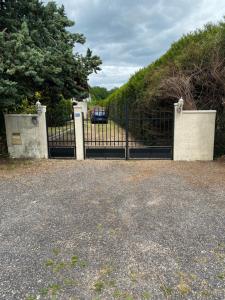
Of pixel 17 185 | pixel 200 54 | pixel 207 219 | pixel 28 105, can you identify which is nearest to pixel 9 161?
pixel 17 185

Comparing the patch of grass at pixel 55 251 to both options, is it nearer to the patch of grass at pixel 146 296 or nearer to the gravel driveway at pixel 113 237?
the gravel driveway at pixel 113 237

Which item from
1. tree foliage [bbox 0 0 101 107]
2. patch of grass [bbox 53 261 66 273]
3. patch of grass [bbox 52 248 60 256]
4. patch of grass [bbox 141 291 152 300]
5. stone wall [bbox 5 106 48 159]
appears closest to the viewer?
patch of grass [bbox 141 291 152 300]

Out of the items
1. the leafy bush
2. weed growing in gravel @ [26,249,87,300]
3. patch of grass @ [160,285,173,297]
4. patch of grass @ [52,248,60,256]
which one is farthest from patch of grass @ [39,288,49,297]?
the leafy bush

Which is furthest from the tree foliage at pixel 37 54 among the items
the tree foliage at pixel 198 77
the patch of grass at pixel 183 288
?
the patch of grass at pixel 183 288

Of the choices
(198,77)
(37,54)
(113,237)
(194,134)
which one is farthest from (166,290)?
(198,77)

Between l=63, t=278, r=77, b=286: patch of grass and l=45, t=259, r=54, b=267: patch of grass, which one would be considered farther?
l=45, t=259, r=54, b=267: patch of grass

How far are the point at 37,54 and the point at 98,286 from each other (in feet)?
19.9

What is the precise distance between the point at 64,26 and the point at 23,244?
7.84 metres

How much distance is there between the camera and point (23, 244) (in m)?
3.14

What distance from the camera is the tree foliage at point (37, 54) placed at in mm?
6402

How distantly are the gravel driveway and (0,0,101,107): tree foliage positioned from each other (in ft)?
9.62

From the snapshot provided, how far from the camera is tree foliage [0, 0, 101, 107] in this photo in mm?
6402

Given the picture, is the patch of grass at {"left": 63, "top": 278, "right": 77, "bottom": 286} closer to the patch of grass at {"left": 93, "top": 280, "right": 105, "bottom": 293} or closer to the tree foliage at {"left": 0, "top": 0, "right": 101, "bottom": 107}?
the patch of grass at {"left": 93, "top": 280, "right": 105, "bottom": 293}

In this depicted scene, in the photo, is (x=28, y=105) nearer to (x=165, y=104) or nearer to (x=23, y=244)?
(x=165, y=104)
